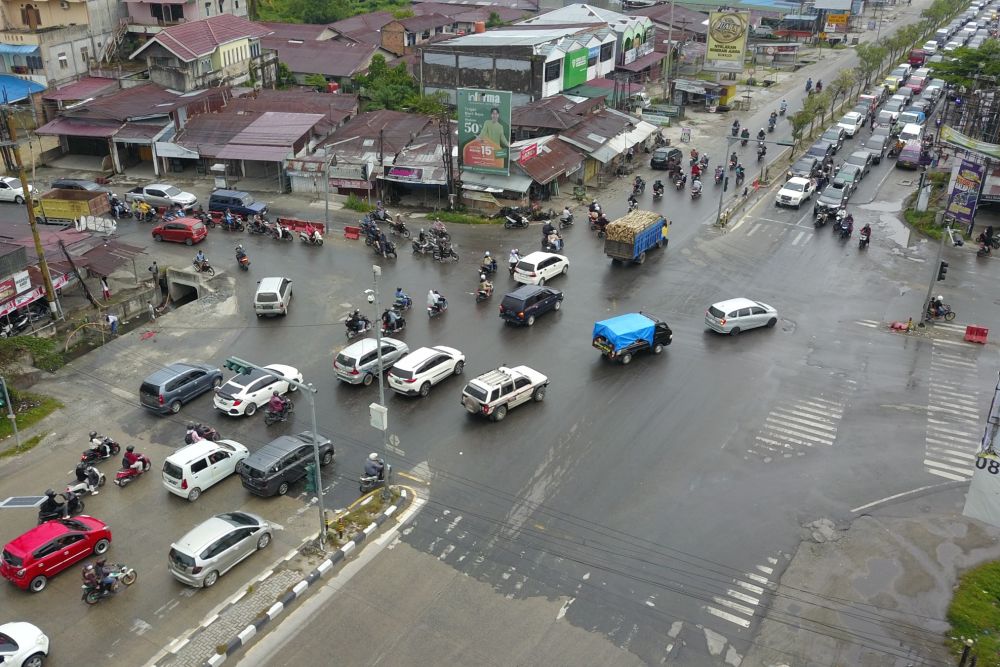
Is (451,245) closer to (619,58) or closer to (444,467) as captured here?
(444,467)

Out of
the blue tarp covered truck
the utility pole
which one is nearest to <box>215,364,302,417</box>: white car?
the utility pole

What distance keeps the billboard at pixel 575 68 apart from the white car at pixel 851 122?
73.1 ft

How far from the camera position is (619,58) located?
265ft

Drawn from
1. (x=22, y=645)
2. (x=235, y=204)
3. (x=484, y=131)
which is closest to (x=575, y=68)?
(x=484, y=131)

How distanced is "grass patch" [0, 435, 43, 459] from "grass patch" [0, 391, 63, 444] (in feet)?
2.72

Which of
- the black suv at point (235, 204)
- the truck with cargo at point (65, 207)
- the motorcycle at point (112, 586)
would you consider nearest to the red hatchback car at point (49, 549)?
the motorcycle at point (112, 586)

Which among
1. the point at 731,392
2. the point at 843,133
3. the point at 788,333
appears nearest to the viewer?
the point at 731,392

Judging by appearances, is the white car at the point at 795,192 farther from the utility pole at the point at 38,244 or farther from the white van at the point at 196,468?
the utility pole at the point at 38,244

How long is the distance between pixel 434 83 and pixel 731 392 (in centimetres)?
4789

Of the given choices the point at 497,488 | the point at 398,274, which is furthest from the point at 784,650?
the point at 398,274

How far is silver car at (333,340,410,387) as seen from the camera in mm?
32344

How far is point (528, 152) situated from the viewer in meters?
53.4

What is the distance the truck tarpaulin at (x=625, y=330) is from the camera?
33812 mm

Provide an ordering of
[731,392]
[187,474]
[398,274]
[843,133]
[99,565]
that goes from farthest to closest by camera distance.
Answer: [843,133], [398,274], [731,392], [187,474], [99,565]
